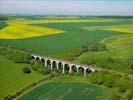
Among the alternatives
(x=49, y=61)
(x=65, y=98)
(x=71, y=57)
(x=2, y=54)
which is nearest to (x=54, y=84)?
(x=65, y=98)

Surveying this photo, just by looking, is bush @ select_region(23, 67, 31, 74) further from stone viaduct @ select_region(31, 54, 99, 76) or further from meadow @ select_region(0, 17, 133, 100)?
stone viaduct @ select_region(31, 54, 99, 76)

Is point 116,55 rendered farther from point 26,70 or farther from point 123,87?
point 123,87

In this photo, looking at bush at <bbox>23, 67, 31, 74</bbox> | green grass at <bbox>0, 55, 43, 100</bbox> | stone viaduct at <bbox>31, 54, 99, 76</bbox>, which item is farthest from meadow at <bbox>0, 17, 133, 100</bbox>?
stone viaduct at <bbox>31, 54, 99, 76</bbox>

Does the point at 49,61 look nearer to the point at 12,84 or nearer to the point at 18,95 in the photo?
the point at 12,84

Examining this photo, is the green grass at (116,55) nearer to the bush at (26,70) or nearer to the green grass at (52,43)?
the green grass at (52,43)

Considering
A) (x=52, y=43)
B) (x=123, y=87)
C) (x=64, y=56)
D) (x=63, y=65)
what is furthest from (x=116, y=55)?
(x=123, y=87)
